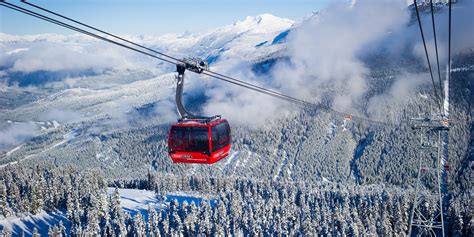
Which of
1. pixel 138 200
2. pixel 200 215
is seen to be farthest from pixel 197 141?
pixel 138 200

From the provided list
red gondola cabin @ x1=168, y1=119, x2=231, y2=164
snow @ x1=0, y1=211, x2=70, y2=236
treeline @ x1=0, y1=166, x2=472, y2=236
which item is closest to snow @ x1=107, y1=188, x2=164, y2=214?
treeline @ x1=0, y1=166, x2=472, y2=236

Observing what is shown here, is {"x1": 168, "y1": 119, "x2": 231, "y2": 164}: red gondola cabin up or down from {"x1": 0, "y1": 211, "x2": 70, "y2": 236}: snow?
up

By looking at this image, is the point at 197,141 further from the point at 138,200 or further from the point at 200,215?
the point at 138,200

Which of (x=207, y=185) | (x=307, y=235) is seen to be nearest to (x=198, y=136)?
(x=307, y=235)

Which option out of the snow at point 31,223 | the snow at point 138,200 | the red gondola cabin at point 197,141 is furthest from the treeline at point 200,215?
the red gondola cabin at point 197,141

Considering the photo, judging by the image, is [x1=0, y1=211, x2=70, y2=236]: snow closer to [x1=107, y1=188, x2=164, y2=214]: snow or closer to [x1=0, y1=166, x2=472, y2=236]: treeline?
[x1=0, y1=166, x2=472, y2=236]: treeline

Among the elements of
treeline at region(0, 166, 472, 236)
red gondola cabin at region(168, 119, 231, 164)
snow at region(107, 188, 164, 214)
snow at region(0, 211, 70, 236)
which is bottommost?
snow at region(107, 188, 164, 214)

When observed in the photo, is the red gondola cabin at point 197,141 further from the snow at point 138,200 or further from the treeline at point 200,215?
the snow at point 138,200

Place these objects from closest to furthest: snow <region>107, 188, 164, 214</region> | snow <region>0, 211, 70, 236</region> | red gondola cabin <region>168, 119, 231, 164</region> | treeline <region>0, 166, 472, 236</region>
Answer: red gondola cabin <region>168, 119, 231, 164</region> → treeline <region>0, 166, 472, 236</region> → snow <region>0, 211, 70, 236</region> → snow <region>107, 188, 164, 214</region>

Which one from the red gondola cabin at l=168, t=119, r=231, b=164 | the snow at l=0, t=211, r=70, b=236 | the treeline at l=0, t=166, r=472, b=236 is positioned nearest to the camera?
the red gondola cabin at l=168, t=119, r=231, b=164

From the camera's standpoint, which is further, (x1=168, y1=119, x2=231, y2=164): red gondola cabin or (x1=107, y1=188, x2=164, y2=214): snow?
(x1=107, y1=188, x2=164, y2=214): snow
